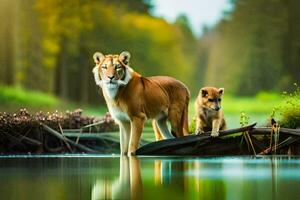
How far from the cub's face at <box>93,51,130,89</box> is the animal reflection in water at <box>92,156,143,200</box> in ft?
4.47

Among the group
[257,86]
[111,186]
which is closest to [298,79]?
[257,86]

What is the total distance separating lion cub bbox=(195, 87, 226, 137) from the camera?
5.36 m

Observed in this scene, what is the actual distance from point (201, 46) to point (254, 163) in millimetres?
2482

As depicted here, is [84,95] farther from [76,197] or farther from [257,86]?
[76,197]

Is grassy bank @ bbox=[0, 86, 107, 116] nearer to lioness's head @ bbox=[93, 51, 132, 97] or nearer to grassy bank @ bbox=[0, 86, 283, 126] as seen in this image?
grassy bank @ bbox=[0, 86, 283, 126]

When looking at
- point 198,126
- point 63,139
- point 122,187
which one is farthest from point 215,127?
point 122,187

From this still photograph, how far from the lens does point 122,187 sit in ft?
10.4

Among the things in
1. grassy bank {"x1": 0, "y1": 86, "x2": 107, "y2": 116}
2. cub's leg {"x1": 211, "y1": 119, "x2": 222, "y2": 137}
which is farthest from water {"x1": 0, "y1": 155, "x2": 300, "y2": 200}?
grassy bank {"x1": 0, "y1": 86, "x2": 107, "y2": 116}

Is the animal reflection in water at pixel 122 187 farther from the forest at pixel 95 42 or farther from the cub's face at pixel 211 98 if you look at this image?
the forest at pixel 95 42

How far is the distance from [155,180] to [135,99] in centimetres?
205

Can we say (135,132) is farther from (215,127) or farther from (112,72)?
(215,127)

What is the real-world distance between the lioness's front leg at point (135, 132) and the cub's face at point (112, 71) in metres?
0.28

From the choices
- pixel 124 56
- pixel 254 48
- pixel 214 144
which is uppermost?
pixel 254 48

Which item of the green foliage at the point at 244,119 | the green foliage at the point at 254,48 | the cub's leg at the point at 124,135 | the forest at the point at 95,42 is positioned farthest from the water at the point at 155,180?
the green foliage at the point at 254,48
